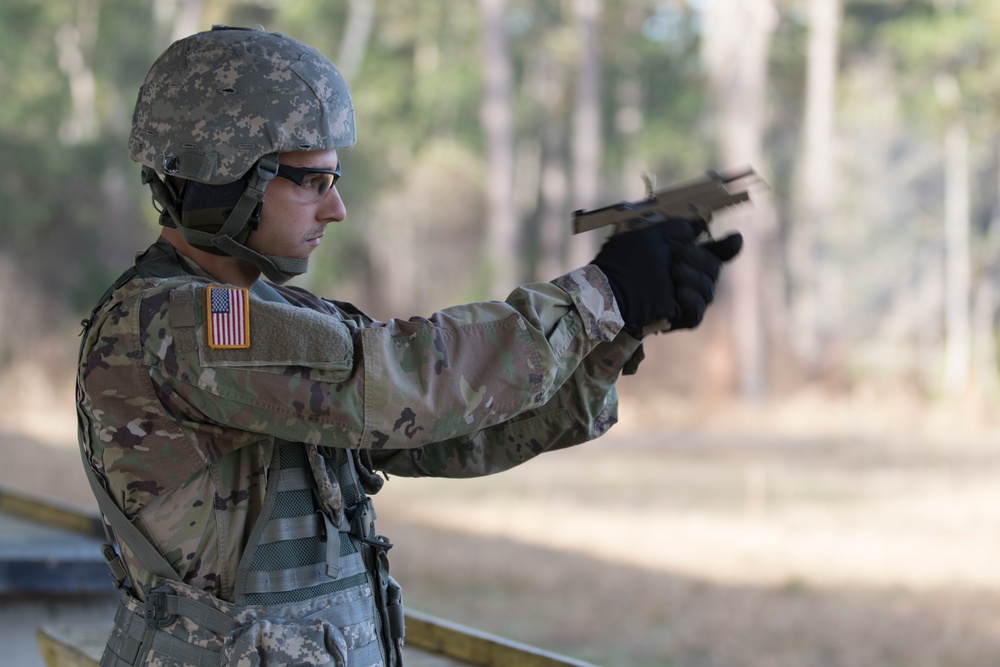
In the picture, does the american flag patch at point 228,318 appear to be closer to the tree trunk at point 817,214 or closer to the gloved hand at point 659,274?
the gloved hand at point 659,274

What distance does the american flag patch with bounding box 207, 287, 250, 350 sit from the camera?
67.1 inches

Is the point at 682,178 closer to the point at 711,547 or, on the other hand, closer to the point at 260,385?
the point at 711,547

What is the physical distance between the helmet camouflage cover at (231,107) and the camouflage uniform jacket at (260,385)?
0.60 ft

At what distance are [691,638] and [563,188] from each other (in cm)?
2191

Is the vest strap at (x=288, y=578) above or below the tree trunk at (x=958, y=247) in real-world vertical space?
below

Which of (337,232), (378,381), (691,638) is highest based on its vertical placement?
(337,232)

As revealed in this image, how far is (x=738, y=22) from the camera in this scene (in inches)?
743

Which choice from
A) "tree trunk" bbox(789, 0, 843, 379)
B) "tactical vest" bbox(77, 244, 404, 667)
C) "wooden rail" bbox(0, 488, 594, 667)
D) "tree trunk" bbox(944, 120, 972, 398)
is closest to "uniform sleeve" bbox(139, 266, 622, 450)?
"tactical vest" bbox(77, 244, 404, 667)

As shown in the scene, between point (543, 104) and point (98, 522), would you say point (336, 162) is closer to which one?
point (98, 522)

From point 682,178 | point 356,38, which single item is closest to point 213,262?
point 356,38

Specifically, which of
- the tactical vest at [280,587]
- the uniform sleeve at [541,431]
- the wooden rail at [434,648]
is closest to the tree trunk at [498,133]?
the wooden rail at [434,648]

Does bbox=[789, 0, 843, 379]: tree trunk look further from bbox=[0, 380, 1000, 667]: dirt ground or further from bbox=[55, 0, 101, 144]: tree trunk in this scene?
bbox=[55, 0, 101, 144]: tree trunk

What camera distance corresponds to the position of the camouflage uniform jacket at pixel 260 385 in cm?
170

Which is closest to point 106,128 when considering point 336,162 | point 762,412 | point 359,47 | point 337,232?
point 337,232
